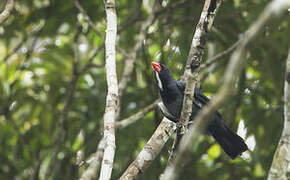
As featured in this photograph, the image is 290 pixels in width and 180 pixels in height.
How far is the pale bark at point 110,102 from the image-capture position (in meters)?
2.93

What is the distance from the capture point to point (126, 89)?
5.85m

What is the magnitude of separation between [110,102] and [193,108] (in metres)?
1.45

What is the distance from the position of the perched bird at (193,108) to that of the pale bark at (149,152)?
0.33m

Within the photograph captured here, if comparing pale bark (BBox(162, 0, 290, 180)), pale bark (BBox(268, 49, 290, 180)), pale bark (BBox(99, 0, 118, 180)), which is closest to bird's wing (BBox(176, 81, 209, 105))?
pale bark (BBox(99, 0, 118, 180))

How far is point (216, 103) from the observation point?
174 cm

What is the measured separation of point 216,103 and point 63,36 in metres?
5.46

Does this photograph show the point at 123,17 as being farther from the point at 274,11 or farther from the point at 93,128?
the point at 274,11


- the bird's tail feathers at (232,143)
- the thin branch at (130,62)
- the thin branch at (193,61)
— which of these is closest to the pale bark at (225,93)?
the thin branch at (193,61)

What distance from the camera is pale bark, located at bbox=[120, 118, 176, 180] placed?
3449 millimetres

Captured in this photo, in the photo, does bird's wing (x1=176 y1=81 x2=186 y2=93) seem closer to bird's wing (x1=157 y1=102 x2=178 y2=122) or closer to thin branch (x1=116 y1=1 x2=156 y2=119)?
bird's wing (x1=157 y1=102 x2=178 y2=122)

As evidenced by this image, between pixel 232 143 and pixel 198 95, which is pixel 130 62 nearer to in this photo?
pixel 198 95

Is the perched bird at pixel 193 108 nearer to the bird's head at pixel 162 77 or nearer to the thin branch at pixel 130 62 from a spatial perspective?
the bird's head at pixel 162 77

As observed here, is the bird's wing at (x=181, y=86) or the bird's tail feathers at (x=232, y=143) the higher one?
the bird's wing at (x=181, y=86)

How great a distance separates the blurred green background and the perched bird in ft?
1.12
